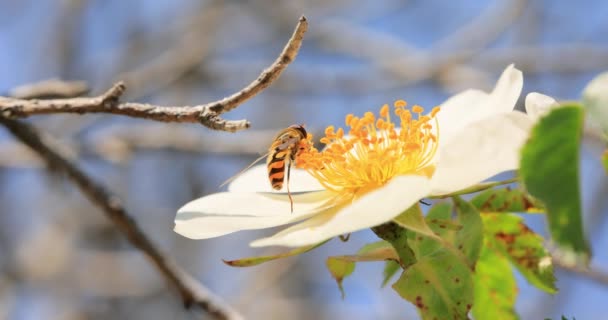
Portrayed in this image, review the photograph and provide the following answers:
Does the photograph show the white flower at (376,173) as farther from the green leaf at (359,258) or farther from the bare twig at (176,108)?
the bare twig at (176,108)

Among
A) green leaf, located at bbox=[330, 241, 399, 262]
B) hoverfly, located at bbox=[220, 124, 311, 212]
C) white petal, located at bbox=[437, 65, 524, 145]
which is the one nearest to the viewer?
green leaf, located at bbox=[330, 241, 399, 262]

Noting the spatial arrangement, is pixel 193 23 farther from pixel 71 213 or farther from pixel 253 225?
pixel 253 225

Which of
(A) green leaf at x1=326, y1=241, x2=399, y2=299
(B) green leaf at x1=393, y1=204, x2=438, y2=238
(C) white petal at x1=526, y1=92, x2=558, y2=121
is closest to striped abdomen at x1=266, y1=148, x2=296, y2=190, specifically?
(A) green leaf at x1=326, y1=241, x2=399, y2=299

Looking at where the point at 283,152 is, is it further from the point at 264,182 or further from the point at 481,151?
the point at 481,151

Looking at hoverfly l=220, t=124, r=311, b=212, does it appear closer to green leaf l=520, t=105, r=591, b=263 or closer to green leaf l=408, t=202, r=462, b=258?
green leaf l=408, t=202, r=462, b=258

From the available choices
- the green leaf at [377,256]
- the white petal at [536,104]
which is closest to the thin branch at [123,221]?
the green leaf at [377,256]

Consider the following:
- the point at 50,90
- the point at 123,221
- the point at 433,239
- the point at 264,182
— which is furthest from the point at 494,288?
the point at 50,90
